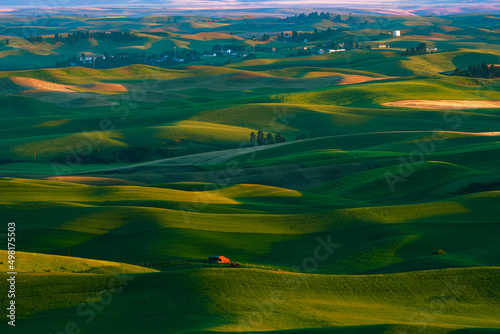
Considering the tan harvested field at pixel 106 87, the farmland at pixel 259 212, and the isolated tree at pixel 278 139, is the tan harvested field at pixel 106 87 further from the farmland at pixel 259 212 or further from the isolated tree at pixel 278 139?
the isolated tree at pixel 278 139

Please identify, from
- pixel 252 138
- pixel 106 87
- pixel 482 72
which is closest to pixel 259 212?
pixel 252 138

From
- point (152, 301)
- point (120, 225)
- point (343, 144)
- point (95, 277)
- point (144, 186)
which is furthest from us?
point (343, 144)

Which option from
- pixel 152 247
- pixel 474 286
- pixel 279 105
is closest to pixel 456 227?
pixel 474 286

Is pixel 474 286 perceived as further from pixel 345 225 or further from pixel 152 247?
pixel 152 247

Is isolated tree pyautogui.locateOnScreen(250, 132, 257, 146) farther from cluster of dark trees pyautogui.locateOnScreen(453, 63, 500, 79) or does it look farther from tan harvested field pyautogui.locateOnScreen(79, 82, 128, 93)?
cluster of dark trees pyautogui.locateOnScreen(453, 63, 500, 79)

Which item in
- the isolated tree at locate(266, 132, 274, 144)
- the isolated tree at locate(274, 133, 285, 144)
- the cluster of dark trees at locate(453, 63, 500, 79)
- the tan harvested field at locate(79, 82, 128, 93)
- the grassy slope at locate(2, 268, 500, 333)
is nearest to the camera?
the grassy slope at locate(2, 268, 500, 333)

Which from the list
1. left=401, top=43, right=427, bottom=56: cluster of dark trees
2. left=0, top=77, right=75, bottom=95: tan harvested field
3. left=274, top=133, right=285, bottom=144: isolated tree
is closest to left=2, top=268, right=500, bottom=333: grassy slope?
left=274, top=133, right=285, bottom=144: isolated tree

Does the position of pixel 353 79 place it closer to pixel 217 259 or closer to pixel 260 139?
pixel 260 139
